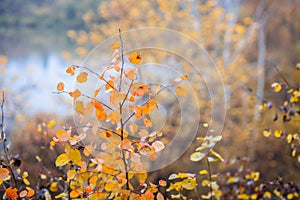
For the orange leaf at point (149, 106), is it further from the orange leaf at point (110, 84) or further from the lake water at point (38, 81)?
the lake water at point (38, 81)

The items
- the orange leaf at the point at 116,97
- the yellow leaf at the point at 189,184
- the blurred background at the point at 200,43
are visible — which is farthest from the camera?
the blurred background at the point at 200,43

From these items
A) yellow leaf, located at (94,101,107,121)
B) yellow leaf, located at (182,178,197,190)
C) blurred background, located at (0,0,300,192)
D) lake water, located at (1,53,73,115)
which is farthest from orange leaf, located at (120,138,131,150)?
lake water, located at (1,53,73,115)

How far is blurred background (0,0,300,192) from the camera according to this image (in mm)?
3766

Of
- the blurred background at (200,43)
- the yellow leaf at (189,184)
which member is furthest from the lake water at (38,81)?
the yellow leaf at (189,184)

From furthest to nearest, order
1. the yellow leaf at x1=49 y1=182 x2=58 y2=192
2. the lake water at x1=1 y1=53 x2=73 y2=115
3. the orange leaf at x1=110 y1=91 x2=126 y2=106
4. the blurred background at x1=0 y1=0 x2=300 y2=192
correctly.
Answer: the lake water at x1=1 y1=53 x2=73 y2=115
the blurred background at x1=0 y1=0 x2=300 y2=192
the yellow leaf at x1=49 y1=182 x2=58 y2=192
the orange leaf at x1=110 y1=91 x2=126 y2=106

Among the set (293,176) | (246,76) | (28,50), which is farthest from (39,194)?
(28,50)

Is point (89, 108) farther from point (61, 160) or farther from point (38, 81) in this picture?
point (38, 81)

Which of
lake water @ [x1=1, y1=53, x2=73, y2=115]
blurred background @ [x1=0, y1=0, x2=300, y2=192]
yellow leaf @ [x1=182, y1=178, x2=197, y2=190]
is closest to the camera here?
yellow leaf @ [x1=182, y1=178, x2=197, y2=190]

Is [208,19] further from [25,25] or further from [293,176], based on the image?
[25,25]

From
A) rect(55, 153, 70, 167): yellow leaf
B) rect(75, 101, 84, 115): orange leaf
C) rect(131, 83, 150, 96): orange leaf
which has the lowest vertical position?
rect(55, 153, 70, 167): yellow leaf

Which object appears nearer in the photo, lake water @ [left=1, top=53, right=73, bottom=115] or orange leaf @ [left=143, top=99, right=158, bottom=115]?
orange leaf @ [left=143, top=99, right=158, bottom=115]

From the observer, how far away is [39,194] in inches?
48.4

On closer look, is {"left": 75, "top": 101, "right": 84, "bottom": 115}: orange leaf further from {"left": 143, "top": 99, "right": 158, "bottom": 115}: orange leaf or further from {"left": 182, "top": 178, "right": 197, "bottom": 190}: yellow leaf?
{"left": 182, "top": 178, "right": 197, "bottom": 190}: yellow leaf

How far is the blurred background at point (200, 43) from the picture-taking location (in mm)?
3766
